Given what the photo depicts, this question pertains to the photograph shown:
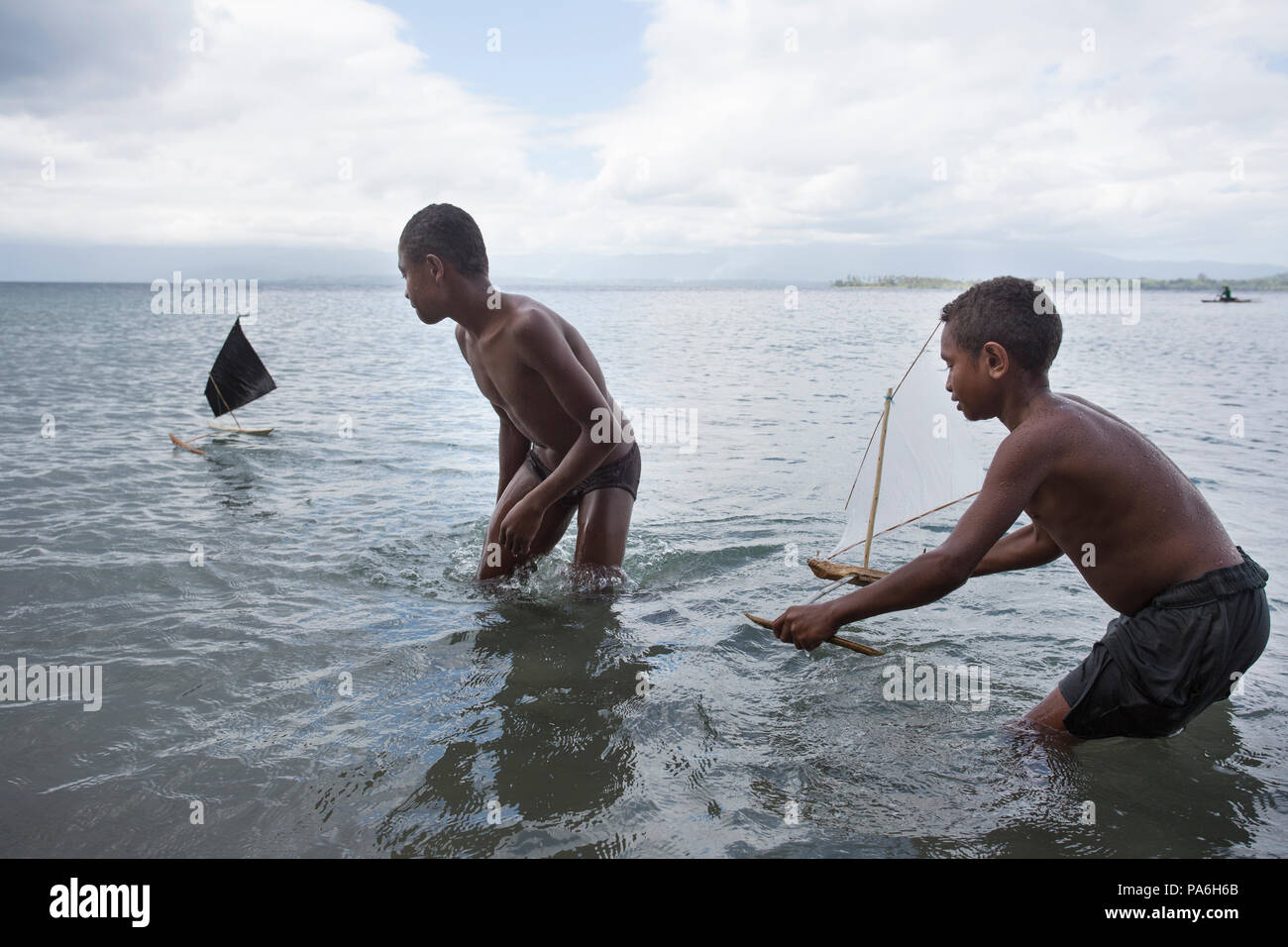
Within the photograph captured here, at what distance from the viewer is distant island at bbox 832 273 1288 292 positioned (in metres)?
108

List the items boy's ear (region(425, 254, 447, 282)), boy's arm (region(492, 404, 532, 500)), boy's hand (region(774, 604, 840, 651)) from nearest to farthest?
boy's hand (region(774, 604, 840, 651)), boy's ear (region(425, 254, 447, 282)), boy's arm (region(492, 404, 532, 500))

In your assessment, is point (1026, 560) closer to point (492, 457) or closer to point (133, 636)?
point (133, 636)

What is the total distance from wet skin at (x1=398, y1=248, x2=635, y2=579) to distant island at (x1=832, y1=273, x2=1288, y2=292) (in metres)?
92.6

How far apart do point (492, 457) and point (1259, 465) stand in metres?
8.38

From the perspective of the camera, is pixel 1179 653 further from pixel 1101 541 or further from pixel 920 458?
pixel 920 458

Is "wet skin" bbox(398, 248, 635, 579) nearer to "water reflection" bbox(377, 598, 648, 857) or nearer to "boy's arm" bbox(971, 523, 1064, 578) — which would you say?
"water reflection" bbox(377, 598, 648, 857)

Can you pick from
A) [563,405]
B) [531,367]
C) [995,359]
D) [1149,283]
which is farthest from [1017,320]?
[1149,283]

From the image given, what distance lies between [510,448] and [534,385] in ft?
2.85

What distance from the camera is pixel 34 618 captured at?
4.93 meters

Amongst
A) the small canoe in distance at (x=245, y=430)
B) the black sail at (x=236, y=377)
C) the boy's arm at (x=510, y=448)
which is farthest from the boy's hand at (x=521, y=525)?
the black sail at (x=236, y=377)

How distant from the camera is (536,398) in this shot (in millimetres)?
4855

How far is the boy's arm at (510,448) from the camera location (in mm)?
5504

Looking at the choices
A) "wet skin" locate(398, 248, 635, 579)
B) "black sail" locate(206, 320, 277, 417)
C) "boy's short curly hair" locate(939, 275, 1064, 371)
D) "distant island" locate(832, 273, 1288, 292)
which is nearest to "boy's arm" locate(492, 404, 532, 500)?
"wet skin" locate(398, 248, 635, 579)

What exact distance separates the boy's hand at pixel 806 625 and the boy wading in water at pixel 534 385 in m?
1.49
